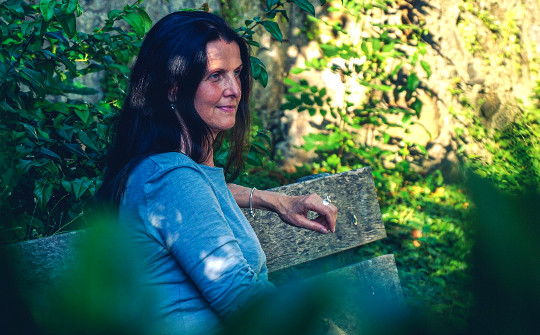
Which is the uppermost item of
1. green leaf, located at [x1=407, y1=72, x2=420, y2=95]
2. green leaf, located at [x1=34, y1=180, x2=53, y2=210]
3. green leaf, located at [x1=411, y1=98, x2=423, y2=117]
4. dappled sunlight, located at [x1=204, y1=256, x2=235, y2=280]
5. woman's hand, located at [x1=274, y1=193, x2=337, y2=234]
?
green leaf, located at [x1=34, y1=180, x2=53, y2=210]

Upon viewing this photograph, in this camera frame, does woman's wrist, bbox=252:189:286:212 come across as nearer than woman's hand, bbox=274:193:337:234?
No

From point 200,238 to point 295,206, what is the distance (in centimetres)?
64

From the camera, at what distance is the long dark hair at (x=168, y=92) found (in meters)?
1.72

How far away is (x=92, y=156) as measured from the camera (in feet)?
6.99

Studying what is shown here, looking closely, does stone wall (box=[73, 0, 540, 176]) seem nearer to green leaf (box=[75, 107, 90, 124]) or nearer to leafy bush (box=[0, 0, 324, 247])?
leafy bush (box=[0, 0, 324, 247])

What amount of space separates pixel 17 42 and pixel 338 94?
3748 millimetres

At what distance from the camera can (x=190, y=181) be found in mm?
1491

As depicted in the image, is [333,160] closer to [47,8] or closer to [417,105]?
[417,105]

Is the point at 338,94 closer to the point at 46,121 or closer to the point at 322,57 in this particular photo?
the point at 322,57

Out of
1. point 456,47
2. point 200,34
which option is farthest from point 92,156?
point 456,47

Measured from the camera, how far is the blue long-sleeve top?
1358 millimetres

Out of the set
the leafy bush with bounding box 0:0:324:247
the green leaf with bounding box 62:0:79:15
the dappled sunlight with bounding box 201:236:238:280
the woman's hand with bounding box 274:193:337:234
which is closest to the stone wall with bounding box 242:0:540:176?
the leafy bush with bounding box 0:0:324:247

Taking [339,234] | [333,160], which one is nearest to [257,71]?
[339,234]

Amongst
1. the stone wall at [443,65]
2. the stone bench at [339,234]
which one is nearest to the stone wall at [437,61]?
the stone wall at [443,65]
